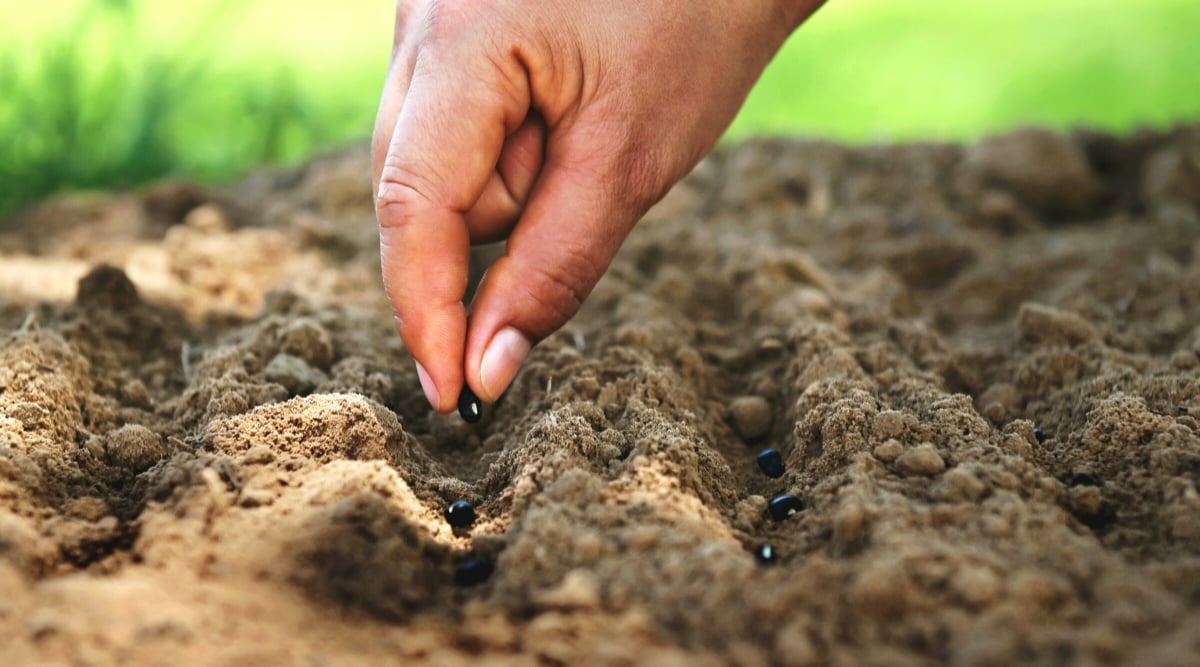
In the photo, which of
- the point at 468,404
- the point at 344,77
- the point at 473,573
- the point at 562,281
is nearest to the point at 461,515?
the point at 473,573

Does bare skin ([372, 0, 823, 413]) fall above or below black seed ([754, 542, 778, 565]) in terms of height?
above

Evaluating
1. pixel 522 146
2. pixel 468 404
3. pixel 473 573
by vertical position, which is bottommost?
pixel 473 573

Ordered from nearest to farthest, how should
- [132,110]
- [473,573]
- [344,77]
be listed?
[473,573]
[132,110]
[344,77]

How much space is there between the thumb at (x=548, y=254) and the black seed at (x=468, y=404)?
18 millimetres

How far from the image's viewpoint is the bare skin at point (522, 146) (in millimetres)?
1547

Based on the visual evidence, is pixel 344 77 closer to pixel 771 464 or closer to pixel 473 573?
pixel 771 464

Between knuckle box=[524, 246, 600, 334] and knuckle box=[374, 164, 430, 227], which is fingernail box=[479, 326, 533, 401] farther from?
knuckle box=[374, 164, 430, 227]

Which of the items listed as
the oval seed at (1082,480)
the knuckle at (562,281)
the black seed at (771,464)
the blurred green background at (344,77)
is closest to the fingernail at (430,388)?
the knuckle at (562,281)

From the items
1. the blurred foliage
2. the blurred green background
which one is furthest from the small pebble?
the blurred foliage

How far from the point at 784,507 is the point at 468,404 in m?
0.55

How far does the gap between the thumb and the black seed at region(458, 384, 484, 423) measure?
0.06 ft

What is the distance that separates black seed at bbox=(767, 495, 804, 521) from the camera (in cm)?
149

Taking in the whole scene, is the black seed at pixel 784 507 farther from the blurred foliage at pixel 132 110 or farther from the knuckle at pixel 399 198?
the blurred foliage at pixel 132 110

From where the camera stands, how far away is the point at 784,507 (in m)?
1.49
